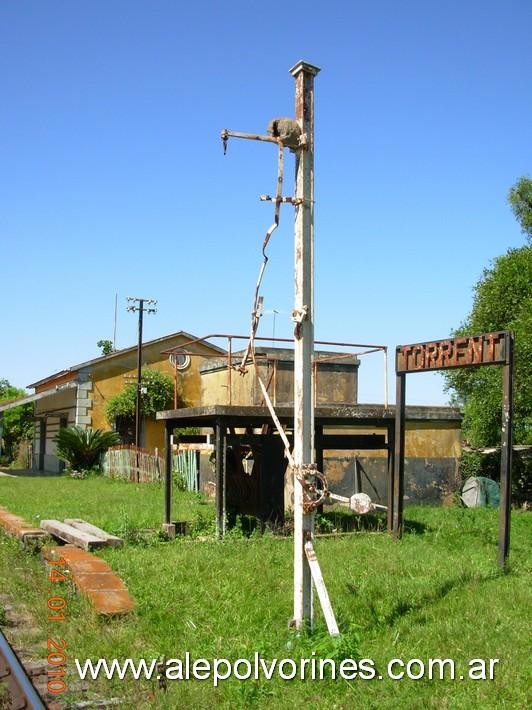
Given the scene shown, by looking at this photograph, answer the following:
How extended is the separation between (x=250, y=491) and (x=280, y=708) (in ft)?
26.0

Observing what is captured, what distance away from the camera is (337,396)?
2120 centimetres

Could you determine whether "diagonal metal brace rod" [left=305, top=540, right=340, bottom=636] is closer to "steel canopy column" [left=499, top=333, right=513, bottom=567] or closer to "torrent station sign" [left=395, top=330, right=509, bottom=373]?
"steel canopy column" [left=499, top=333, right=513, bottom=567]

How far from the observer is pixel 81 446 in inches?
1113

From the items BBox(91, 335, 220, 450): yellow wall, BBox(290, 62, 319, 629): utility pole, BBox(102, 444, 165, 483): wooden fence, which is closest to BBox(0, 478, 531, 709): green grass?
BBox(290, 62, 319, 629): utility pole

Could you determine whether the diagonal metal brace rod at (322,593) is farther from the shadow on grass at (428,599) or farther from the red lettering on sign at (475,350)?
the red lettering on sign at (475,350)

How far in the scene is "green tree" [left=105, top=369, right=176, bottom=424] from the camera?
103 ft

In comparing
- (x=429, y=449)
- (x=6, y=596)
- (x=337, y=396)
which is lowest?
(x=6, y=596)

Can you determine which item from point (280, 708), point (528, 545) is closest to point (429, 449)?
point (528, 545)

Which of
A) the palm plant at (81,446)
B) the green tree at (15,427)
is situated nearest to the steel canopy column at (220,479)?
the palm plant at (81,446)

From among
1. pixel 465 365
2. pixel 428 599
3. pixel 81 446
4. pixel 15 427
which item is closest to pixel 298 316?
pixel 428 599

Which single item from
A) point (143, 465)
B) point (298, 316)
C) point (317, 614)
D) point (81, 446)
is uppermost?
point (298, 316)

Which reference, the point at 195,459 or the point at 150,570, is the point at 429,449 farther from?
the point at 150,570

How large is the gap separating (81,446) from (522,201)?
18.4 metres

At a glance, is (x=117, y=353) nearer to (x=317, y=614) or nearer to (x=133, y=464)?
(x=133, y=464)
